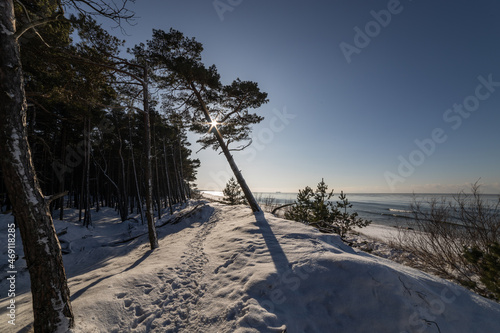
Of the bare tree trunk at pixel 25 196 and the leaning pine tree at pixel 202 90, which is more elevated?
the leaning pine tree at pixel 202 90

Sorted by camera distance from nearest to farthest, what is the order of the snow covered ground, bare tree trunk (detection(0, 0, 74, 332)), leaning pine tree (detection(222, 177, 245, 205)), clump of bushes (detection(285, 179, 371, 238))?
bare tree trunk (detection(0, 0, 74, 332)), the snow covered ground, clump of bushes (detection(285, 179, 371, 238)), leaning pine tree (detection(222, 177, 245, 205))

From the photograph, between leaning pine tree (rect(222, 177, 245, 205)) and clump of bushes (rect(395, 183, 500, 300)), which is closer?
clump of bushes (rect(395, 183, 500, 300))

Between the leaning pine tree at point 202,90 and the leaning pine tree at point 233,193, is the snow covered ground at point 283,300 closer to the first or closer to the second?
the leaning pine tree at point 202,90

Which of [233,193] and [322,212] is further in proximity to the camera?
[233,193]

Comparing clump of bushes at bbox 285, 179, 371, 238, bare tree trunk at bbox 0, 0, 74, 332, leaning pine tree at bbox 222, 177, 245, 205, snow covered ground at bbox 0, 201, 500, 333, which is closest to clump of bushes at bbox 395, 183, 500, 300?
snow covered ground at bbox 0, 201, 500, 333

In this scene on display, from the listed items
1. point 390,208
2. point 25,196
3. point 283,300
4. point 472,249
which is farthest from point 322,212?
point 390,208

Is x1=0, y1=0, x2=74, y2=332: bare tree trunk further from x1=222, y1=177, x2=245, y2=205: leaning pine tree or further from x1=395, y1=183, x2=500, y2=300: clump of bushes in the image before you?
x1=222, y1=177, x2=245, y2=205: leaning pine tree

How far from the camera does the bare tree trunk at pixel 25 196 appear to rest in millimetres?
2051

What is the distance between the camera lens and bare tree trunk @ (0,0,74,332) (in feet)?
6.73

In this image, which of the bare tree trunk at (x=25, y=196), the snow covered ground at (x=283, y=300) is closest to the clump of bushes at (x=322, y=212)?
the snow covered ground at (x=283, y=300)

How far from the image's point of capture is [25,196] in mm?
2092

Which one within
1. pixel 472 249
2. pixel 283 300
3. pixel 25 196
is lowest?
pixel 472 249

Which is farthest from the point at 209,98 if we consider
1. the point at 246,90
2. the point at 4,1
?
the point at 4,1

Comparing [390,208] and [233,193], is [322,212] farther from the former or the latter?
[390,208]
